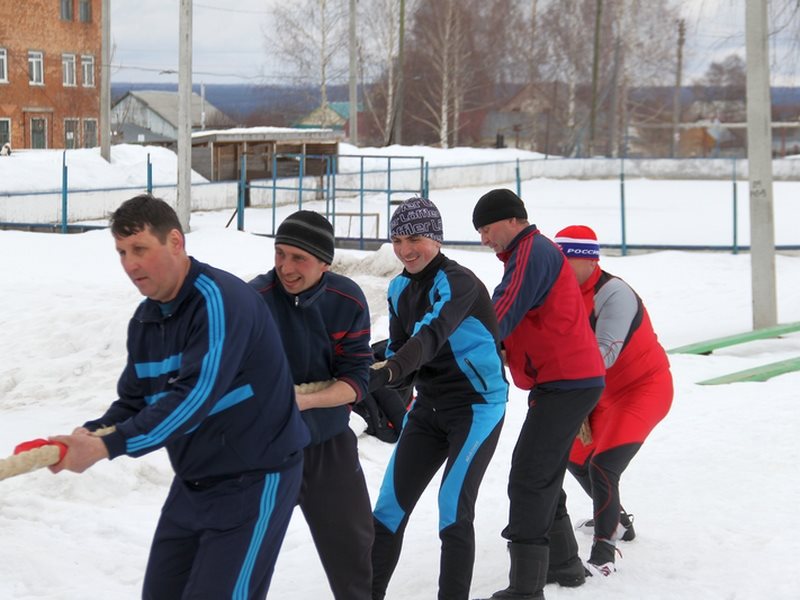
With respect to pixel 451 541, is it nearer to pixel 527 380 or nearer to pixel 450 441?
pixel 450 441

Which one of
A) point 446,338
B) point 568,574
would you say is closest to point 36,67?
point 568,574

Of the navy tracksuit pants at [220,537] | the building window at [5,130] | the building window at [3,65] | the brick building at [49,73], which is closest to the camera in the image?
the navy tracksuit pants at [220,537]

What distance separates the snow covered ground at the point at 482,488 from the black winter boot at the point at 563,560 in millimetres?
59

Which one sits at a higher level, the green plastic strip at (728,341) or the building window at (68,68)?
the building window at (68,68)

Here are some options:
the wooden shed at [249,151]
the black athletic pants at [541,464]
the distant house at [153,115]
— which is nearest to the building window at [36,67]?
the wooden shed at [249,151]

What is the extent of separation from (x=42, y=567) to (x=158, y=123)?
2886 inches

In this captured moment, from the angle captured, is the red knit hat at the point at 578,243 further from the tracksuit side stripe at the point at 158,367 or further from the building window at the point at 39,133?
the building window at the point at 39,133

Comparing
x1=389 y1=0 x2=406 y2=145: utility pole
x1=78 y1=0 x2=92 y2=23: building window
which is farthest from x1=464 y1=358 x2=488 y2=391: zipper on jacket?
x1=78 y1=0 x2=92 y2=23: building window

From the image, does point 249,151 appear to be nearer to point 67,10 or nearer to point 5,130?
point 5,130

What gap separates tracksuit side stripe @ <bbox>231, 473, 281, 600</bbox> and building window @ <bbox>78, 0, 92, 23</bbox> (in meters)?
50.3

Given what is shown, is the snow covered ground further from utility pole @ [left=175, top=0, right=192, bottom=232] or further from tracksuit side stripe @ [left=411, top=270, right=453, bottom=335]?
utility pole @ [left=175, top=0, right=192, bottom=232]

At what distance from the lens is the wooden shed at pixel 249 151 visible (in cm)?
3158

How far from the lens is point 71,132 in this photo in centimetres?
4941

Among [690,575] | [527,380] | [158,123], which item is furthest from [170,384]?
[158,123]
